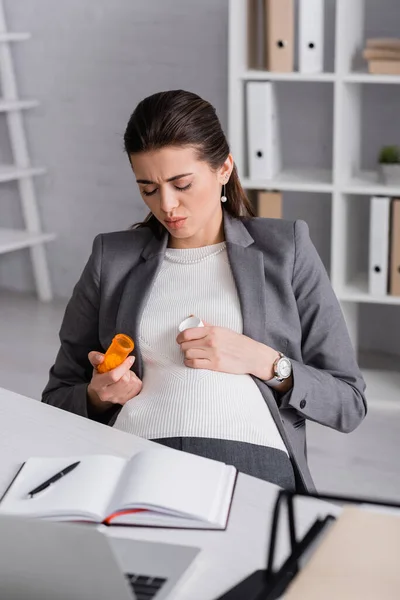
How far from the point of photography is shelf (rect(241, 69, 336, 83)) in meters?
2.79

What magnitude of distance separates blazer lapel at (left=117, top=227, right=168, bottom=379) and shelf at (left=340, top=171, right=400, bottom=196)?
4.31 feet

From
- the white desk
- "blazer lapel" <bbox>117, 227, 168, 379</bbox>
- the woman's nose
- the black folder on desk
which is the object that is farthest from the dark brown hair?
the black folder on desk

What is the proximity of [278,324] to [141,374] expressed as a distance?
0.25 m

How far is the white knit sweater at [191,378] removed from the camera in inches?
56.4

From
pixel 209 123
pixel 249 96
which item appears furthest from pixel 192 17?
pixel 209 123

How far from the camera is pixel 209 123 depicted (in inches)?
62.1

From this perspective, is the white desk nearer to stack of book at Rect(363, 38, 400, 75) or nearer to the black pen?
the black pen

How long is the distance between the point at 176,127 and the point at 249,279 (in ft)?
0.96

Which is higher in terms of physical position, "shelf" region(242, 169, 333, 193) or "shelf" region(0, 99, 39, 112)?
"shelf" region(0, 99, 39, 112)

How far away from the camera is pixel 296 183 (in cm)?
292

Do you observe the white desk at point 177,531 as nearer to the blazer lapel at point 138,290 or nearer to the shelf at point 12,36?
the blazer lapel at point 138,290

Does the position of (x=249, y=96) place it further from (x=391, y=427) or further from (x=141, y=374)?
(x=141, y=374)

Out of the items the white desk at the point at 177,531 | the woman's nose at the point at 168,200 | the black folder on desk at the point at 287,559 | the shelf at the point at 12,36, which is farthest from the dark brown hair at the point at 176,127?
the shelf at the point at 12,36

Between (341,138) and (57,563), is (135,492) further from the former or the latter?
(341,138)
